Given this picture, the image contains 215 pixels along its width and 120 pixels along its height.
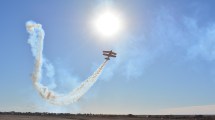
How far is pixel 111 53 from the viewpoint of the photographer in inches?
3863
